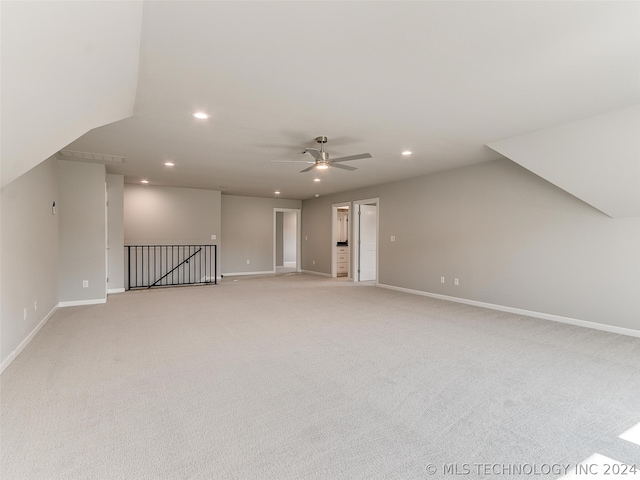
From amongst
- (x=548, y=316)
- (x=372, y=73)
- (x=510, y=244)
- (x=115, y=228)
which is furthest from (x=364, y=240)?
(x=372, y=73)

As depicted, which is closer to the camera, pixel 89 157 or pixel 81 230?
pixel 89 157

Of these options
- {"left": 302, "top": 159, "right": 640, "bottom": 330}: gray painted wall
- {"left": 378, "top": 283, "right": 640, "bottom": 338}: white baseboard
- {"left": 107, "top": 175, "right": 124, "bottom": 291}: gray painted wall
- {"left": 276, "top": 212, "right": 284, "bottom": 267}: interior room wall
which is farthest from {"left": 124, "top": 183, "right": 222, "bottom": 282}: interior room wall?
{"left": 378, "top": 283, "right": 640, "bottom": 338}: white baseboard

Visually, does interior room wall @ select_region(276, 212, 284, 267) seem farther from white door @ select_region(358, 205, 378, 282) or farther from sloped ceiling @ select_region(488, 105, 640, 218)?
sloped ceiling @ select_region(488, 105, 640, 218)

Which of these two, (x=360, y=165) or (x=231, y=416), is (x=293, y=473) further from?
→ (x=360, y=165)

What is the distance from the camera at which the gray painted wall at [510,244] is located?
4004 millimetres

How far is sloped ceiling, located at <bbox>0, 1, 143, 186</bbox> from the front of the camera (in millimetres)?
1380

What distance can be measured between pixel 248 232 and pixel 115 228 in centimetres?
387

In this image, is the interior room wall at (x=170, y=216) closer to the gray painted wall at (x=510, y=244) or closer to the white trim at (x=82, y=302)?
the white trim at (x=82, y=302)

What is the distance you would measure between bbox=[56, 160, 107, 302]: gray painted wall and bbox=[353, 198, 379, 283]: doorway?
5.62m

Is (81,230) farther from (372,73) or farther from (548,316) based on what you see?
(548,316)

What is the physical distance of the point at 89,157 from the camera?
5.07 metres

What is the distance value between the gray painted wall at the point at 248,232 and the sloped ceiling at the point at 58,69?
264 inches

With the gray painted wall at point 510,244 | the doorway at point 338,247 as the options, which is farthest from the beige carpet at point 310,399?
the doorway at point 338,247

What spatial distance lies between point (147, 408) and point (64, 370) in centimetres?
125
